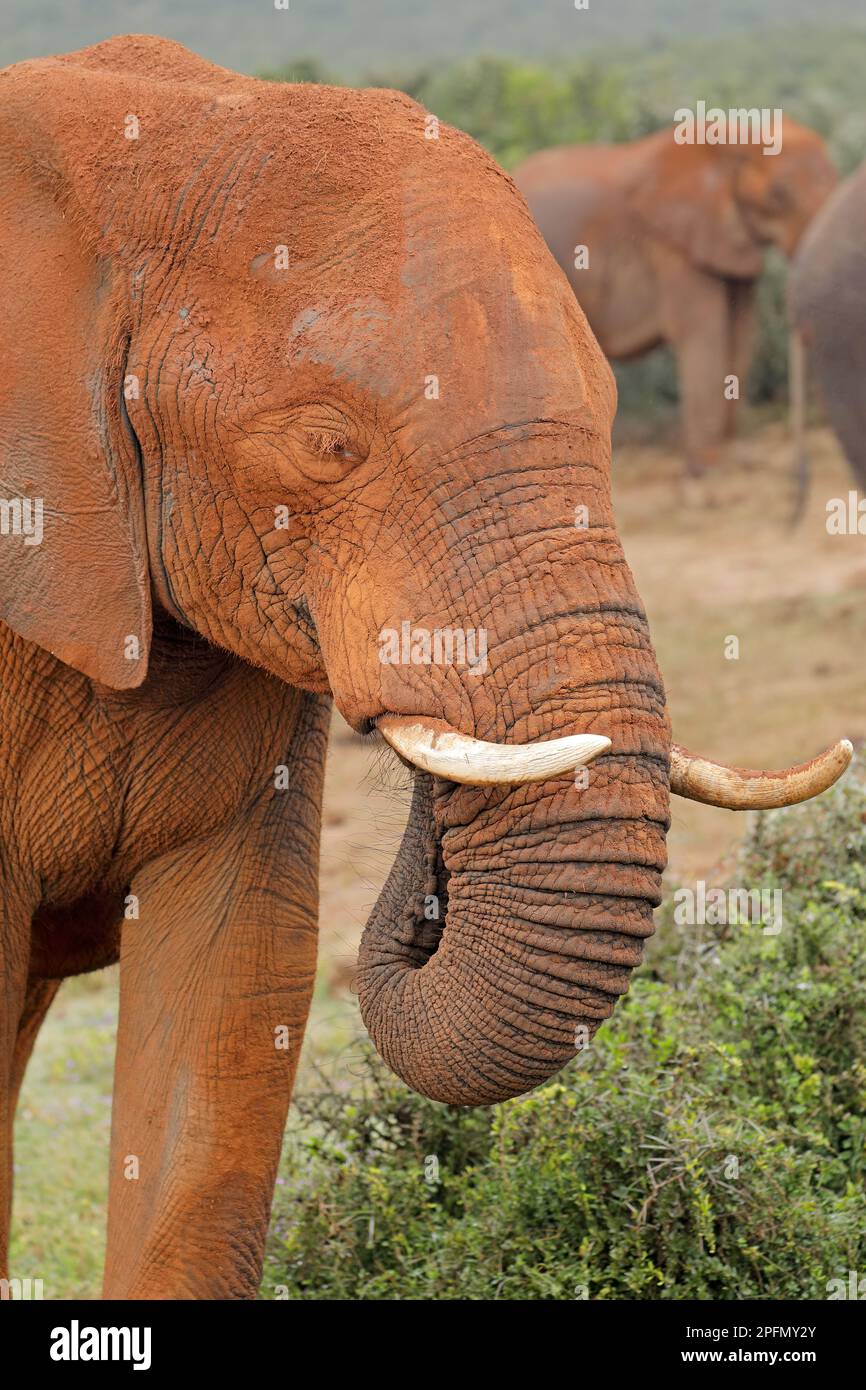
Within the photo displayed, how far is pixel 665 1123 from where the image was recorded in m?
4.08

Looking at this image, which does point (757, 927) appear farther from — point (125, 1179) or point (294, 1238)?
point (125, 1179)

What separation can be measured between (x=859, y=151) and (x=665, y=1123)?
20093mm

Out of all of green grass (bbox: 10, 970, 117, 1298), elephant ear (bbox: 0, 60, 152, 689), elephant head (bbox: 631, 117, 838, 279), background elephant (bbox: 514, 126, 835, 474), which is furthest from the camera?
background elephant (bbox: 514, 126, 835, 474)

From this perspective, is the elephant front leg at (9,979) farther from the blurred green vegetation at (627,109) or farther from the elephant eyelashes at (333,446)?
the blurred green vegetation at (627,109)

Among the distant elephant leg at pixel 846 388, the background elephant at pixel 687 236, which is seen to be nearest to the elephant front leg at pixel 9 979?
the distant elephant leg at pixel 846 388

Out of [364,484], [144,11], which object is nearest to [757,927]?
[364,484]

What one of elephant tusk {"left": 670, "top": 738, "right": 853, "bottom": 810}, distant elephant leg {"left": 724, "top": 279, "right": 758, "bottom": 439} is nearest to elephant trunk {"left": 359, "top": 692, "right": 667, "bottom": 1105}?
elephant tusk {"left": 670, "top": 738, "right": 853, "bottom": 810}

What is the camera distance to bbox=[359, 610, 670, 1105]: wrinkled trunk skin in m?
2.81

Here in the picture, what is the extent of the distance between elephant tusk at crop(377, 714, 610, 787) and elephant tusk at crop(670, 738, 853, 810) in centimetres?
28

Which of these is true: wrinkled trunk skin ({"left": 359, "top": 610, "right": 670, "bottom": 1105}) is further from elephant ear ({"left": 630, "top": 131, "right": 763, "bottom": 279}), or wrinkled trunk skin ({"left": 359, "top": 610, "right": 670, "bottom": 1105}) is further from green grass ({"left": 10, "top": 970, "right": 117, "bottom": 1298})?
elephant ear ({"left": 630, "top": 131, "right": 763, "bottom": 279})

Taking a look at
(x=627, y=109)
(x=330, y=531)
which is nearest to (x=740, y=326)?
(x=627, y=109)

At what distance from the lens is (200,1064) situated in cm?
376

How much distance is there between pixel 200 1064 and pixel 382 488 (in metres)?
1.29

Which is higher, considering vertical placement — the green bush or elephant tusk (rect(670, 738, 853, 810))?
elephant tusk (rect(670, 738, 853, 810))
